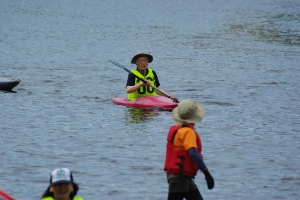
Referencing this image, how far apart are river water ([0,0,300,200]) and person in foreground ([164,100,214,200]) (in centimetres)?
307

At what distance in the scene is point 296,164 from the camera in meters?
15.1

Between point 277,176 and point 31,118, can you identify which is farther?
point 31,118

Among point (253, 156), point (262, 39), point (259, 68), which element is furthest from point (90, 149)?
point (262, 39)

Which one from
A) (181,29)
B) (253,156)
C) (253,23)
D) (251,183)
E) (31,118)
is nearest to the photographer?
(251,183)

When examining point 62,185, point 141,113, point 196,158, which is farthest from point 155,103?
point 62,185

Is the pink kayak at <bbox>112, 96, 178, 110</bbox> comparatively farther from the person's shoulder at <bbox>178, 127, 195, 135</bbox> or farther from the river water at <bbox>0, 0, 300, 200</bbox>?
the person's shoulder at <bbox>178, 127, 195, 135</bbox>

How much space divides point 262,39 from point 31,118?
2963cm

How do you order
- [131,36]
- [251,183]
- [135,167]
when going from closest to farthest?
[251,183], [135,167], [131,36]

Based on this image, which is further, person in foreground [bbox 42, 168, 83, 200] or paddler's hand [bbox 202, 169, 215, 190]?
paddler's hand [bbox 202, 169, 215, 190]

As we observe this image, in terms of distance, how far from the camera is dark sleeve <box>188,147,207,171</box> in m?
9.27

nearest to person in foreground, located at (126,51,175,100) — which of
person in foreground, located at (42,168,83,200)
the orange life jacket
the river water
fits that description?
the river water

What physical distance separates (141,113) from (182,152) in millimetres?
10660

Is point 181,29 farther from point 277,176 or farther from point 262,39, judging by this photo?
point 277,176

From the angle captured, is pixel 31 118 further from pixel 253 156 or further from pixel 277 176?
pixel 277 176
